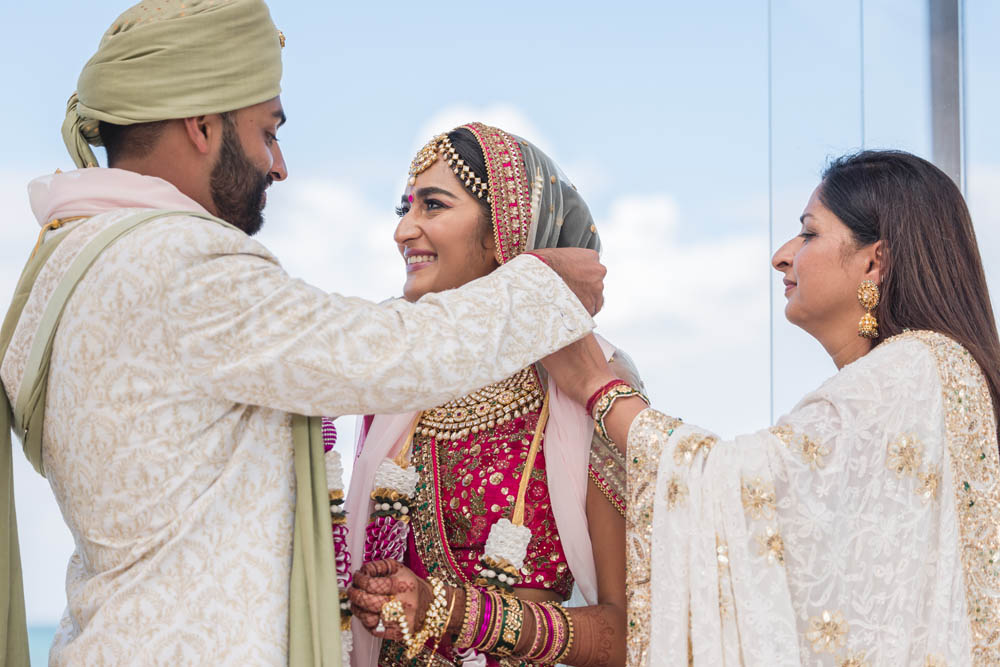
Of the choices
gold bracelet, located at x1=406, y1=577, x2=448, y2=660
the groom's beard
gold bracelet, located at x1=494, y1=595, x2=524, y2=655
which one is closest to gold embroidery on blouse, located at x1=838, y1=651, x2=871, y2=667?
gold bracelet, located at x1=494, y1=595, x2=524, y2=655

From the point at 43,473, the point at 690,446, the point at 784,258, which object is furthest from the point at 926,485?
the point at 43,473

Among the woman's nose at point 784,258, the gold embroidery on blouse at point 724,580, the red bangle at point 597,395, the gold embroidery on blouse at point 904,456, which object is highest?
the woman's nose at point 784,258

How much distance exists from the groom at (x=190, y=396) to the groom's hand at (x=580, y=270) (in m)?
0.18

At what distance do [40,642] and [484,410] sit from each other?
7438 millimetres

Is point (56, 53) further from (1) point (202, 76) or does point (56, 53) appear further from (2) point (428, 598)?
(2) point (428, 598)

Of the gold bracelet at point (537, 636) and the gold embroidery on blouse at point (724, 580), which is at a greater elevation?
the gold embroidery on blouse at point (724, 580)

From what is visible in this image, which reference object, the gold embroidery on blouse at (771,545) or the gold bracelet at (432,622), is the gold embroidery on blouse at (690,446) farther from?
the gold bracelet at (432,622)

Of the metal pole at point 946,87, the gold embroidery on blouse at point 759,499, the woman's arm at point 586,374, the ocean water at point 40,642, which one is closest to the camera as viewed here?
the gold embroidery on blouse at point 759,499

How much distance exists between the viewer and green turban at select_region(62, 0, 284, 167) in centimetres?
173

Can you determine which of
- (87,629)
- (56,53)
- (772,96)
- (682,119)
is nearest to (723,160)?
(682,119)

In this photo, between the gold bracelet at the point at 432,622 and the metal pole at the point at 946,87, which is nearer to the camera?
the gold bracelet at the point at 432,622

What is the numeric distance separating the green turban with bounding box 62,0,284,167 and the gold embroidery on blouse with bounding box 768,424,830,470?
106 centimetres

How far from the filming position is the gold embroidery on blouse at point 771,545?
1794 millimetres

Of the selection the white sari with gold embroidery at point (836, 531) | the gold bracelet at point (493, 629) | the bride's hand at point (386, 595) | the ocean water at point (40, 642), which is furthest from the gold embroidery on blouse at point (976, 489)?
the ocean water at point (40, 642)
